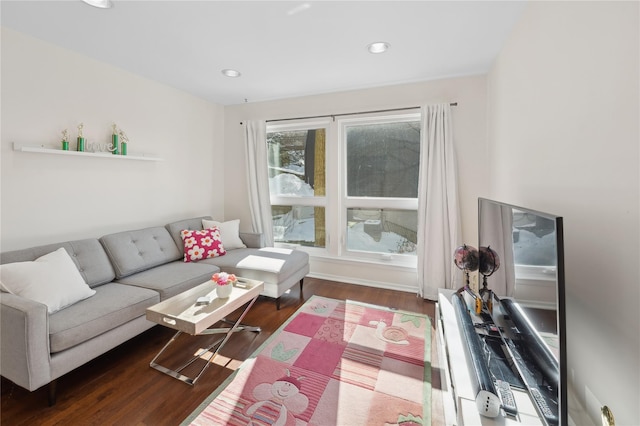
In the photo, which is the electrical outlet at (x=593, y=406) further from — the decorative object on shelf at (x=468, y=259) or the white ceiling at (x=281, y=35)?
the white ceiling at (x=281, y=35)

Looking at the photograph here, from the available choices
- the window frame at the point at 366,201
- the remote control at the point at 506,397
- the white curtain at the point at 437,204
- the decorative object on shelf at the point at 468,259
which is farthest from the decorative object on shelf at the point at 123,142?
the remote control at the point at 506,397

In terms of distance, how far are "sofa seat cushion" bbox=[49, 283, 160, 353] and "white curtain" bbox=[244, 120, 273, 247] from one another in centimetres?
187

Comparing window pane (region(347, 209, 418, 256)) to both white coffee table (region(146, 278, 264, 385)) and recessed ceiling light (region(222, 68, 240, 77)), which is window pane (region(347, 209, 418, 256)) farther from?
recessed ceiling light (region(222, 68, 240, 77))

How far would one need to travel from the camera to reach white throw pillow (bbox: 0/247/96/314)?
174 cm

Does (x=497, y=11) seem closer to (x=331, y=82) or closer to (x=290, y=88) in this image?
(x=331, y=82)

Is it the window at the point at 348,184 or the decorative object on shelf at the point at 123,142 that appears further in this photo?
the window at the point at 348,184

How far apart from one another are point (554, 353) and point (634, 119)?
828 millimetres

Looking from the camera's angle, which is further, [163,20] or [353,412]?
[163,20]

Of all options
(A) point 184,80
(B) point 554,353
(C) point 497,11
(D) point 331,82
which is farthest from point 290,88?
(B) point 554,353

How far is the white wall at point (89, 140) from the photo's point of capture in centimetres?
220

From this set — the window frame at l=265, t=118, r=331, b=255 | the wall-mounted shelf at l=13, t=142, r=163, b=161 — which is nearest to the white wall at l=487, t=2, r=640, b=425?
the window frame at l=265, t=118, r=331, b=255

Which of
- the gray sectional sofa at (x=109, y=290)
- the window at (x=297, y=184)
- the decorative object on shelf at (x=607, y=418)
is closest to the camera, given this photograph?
the decorative object on shelf at (x=607, y=418)

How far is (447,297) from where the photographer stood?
2189 millimetres

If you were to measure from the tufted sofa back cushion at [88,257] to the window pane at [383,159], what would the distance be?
2702mm
